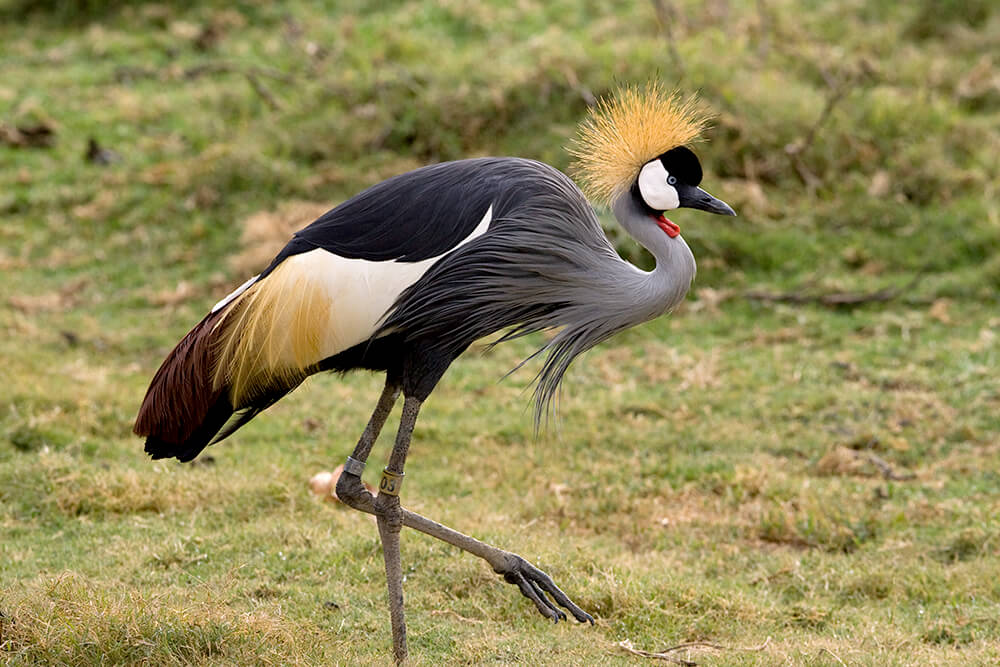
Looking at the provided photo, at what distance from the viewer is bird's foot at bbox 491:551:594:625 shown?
4.29 meters

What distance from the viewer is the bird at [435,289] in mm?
4023

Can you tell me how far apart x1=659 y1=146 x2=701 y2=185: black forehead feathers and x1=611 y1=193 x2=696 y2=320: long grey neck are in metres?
0.18

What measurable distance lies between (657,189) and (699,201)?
0.53 feet

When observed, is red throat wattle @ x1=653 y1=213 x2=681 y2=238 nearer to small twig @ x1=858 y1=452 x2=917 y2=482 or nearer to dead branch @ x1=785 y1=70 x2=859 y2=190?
small twig @ x1=858 y1=452 x2=917 y2=482

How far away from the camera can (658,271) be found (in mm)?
4105

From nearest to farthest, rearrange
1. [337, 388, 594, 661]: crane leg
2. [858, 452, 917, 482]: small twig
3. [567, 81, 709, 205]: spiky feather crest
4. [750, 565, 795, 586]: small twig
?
[337, 388, 594, 661]: crane leg < [567, 81, 709, 205]: spiky feather crest < [750, 565, 795, 586]: small twig < [858, 452, 917, 482]: small twig

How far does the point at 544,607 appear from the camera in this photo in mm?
4277

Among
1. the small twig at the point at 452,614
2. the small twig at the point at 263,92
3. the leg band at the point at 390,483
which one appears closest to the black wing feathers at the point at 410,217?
the leg band at the point at 390,483

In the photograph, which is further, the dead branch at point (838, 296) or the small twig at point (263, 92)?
the small twig at point (263, 92)

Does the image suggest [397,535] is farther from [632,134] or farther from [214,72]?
[214,72]

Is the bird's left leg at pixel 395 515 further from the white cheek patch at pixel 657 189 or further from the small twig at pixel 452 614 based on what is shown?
the white cheek patch at pixel 657 189

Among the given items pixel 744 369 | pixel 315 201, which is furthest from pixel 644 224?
pixel 315 201

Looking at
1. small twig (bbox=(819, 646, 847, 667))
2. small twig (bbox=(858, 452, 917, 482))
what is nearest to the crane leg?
Result: small twig (bbox=(819, 646, 847, 667))

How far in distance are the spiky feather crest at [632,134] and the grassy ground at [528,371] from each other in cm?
50
